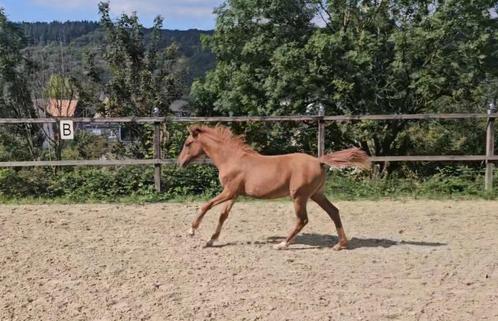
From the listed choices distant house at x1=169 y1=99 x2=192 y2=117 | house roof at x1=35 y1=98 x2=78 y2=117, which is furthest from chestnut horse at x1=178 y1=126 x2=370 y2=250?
house roof at x1=35 y1=98 x2=78 y2=117

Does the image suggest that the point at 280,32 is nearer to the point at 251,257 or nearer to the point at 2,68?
the point at 2,68

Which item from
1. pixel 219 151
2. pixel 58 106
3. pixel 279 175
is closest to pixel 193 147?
pixel 219 151

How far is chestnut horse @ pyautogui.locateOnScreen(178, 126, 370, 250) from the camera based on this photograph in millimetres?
6852

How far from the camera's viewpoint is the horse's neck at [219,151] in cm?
731

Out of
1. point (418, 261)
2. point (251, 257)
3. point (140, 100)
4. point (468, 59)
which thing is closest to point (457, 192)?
point (468, 59)

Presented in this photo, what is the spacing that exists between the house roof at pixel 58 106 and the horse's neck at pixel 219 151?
9782 millimetres

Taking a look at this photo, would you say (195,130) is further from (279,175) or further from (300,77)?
(300,77)

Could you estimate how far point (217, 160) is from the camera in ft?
Result: 24.2

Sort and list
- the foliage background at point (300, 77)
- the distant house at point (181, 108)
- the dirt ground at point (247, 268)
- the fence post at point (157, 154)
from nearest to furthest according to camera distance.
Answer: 1. the dirt ground at point (247, 268)
2. the fence post at point (157, 154)
3. the foliage background at point (300, 77)
4. the distant house at point (181, 108)

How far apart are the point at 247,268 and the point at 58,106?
12.1 m

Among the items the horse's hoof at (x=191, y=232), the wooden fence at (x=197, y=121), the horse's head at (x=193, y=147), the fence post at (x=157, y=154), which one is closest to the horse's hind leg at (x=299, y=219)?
the horse's hoof at (x=191, y=232)

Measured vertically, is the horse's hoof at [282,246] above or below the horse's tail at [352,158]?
below

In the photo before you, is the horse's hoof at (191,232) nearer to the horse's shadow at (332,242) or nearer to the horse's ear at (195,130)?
the horse's shadow at (332,242)

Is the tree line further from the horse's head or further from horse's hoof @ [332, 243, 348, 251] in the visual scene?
horse's hoof @ [332, 243, 348, 251]
